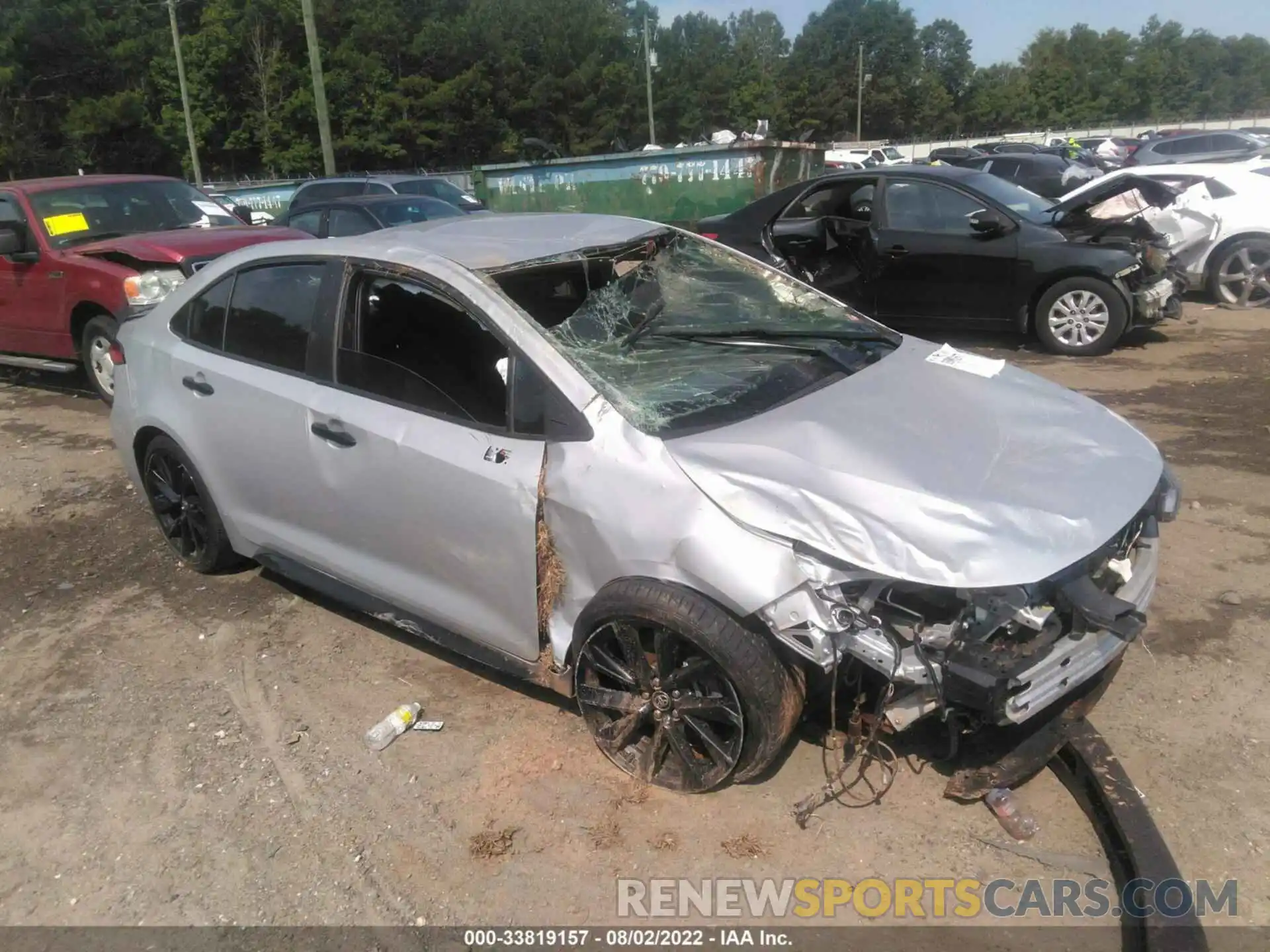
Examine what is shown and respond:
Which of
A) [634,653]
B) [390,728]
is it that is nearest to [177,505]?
[390,728]

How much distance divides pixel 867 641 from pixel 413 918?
4.84 feet

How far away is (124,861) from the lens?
3057 mm

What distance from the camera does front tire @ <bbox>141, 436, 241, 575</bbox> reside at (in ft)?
14.9

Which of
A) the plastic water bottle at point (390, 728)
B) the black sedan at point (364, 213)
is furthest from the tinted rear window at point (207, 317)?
the black sedan at point (364, 213)

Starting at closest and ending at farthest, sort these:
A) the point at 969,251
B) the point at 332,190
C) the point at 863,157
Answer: the point at 969,251
the point at 332,190
the point at 863,157

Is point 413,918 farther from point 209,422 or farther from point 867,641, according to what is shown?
point 209,422

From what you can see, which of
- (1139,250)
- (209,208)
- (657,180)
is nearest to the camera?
(1139,250)

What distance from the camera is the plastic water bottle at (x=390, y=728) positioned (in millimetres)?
3555

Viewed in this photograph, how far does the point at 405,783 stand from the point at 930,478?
197 centimetres

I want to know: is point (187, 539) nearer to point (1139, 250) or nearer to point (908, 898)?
point (908, 898)

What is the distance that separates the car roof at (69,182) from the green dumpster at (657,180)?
10283mm

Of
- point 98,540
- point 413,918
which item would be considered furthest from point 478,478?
point 98,540

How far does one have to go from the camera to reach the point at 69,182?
8445 millimetres

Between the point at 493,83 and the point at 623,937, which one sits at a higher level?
the point at 493,83
